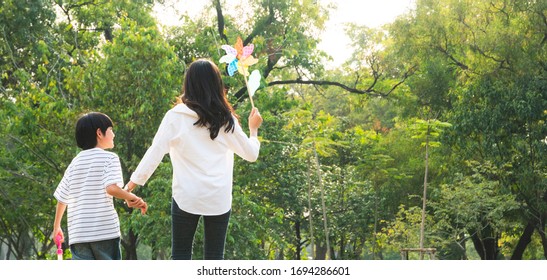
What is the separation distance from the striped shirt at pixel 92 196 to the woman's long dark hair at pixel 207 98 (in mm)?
573

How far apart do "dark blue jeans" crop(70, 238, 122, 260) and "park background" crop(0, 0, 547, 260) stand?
929cm

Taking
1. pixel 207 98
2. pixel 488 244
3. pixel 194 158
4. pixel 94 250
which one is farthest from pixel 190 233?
pixel 488 244

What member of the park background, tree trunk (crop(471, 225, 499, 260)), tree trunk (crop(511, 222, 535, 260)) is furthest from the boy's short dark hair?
tree trunk (crop(471, 225, 499, 260))

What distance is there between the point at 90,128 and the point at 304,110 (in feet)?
42.3

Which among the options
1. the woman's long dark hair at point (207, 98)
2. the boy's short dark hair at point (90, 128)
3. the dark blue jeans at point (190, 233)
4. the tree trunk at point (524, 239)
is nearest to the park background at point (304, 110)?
the tree trunk at point (524, 239)

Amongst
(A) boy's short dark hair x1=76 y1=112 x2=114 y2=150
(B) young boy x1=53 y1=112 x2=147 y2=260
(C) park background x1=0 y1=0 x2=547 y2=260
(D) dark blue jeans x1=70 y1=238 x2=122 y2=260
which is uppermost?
(C) park background x1=0 y1=0 x2=547 y2=260

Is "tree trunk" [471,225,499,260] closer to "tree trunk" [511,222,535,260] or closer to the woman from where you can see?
"tree trunk" [511,222,535,260]

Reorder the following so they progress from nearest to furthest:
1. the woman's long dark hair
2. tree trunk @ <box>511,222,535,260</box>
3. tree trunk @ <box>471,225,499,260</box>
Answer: the woman's long dark hair, tree trunk @ <box>511,222,535,260</box>, tree trunk @ <box>471,225,499,260</box>

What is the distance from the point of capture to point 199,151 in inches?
183

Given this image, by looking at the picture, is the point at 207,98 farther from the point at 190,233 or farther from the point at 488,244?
the point at 488,244

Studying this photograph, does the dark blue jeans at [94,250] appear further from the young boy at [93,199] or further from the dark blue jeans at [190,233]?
the dark blue jeans at [190,233]

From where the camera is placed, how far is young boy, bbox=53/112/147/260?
482 centimetres

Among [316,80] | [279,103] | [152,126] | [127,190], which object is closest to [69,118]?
[152,126]

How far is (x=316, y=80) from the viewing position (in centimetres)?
2320
